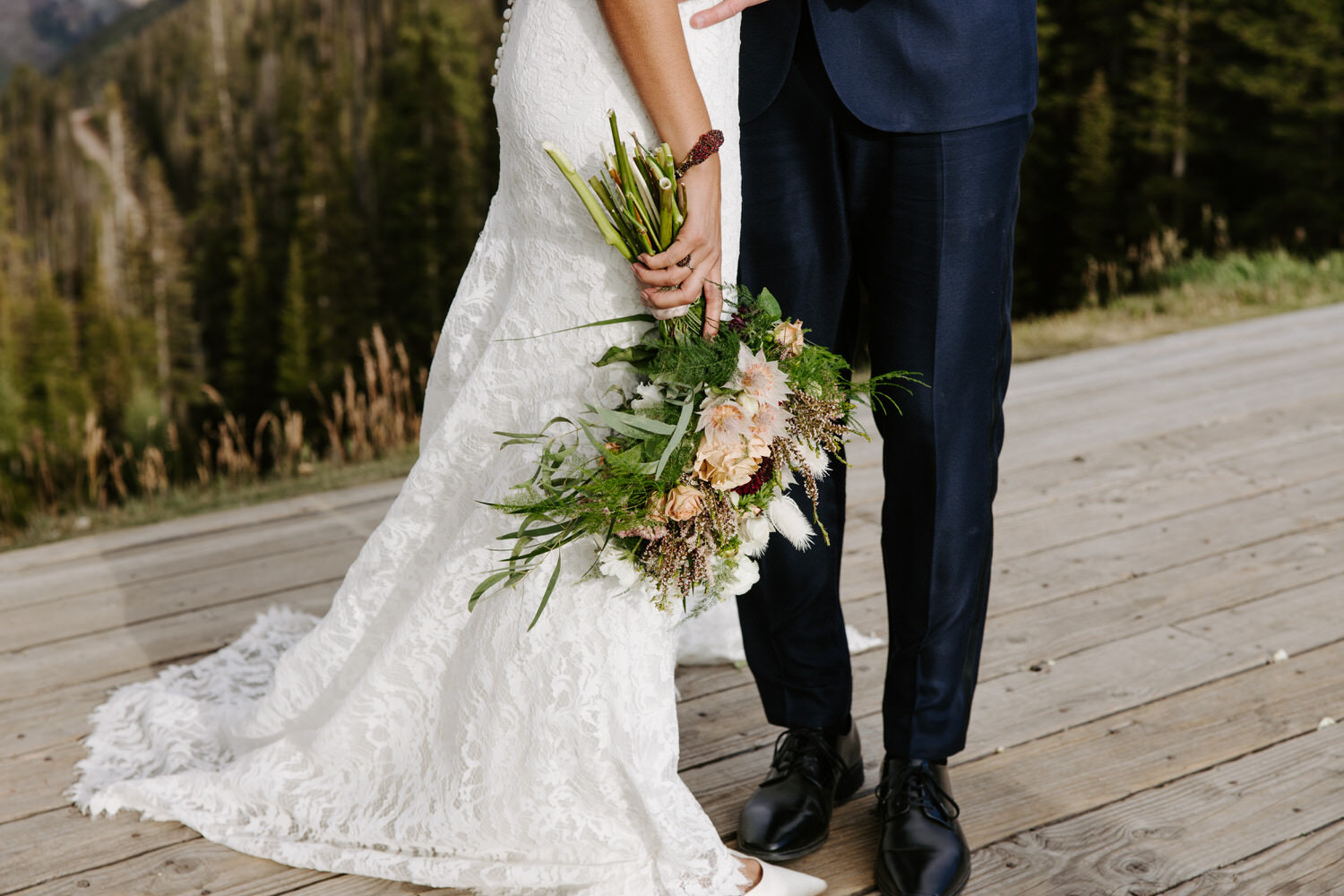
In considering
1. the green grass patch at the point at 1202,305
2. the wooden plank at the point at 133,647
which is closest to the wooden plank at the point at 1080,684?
the wooden plank at the point at 133,647

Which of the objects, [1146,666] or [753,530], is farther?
[1146,666]

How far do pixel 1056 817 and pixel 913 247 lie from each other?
85 cm

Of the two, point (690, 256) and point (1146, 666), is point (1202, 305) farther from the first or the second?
point (690, 256)

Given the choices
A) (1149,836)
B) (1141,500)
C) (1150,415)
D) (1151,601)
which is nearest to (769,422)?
(1149,836)

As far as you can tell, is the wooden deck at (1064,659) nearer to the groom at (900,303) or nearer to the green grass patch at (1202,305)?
the groom at (900,303)

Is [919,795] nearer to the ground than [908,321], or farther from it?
nearer to the ground

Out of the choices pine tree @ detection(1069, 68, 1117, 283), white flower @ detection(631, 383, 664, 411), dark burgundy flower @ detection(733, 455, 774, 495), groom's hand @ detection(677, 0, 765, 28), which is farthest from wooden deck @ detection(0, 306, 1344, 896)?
pine tree @ detection(1069, 68, 1117, 283)

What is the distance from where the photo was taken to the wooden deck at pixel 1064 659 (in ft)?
5.44

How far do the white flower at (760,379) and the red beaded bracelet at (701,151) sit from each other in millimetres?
211

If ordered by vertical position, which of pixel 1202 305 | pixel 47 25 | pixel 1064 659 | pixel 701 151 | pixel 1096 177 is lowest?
pixel 1096 177

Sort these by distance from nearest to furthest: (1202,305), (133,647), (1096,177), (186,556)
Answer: (133,647), (186,556), (1202,305), (1096,177)

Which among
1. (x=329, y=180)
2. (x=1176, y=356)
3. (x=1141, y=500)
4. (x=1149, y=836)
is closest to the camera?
(x=1149, y=836)

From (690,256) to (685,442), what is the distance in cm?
21

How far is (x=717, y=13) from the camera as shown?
1.38m
